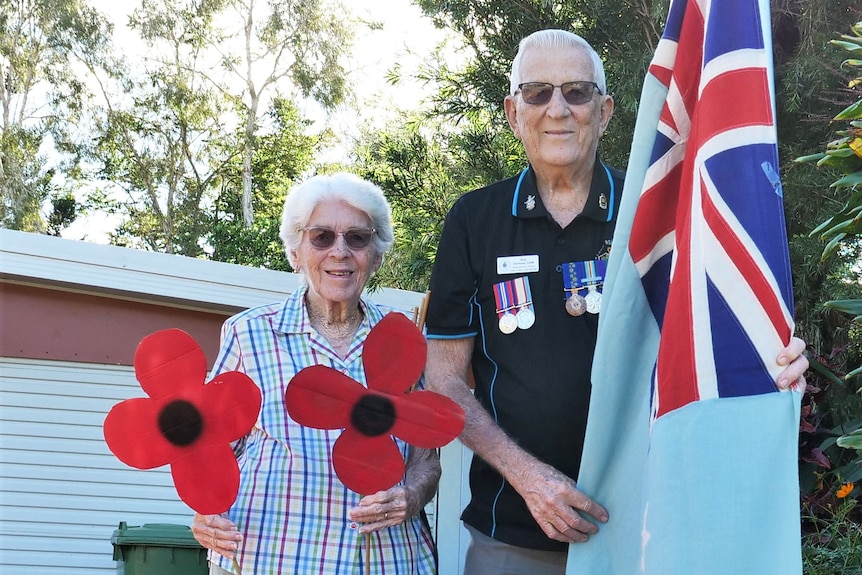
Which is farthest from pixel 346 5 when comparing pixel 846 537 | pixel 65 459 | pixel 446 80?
pixel 846 537

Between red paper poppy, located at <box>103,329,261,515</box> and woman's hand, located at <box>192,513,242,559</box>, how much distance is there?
176mm

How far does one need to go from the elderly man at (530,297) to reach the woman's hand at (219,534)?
0.56 meters

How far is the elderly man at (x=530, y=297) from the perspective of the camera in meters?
2.05

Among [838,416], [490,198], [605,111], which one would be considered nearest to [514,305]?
[490,198]

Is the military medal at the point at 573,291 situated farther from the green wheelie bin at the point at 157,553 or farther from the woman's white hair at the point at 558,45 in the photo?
the green wheelie bin at the point at 157,553

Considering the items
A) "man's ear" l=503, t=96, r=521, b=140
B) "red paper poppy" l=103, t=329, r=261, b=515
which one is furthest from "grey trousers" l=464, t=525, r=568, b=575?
"man's ear" l=503, t=96, r=521, b=140

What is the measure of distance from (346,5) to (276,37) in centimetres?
205

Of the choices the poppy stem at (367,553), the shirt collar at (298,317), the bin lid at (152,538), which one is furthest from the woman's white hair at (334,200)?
the bin lid at (152,538)

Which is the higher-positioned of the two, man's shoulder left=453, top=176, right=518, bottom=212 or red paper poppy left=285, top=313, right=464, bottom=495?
man's shoulder left=453, top=176, right=518, bottom=212

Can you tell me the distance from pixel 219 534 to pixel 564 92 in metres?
1.32

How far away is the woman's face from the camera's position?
2512 millimetres

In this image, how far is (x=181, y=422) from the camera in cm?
207

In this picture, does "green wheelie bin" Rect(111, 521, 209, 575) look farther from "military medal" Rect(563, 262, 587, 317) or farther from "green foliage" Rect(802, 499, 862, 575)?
"green foliage" Rect(802, 499, 862, 575)

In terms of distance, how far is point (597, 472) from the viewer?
1.77 meters
